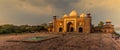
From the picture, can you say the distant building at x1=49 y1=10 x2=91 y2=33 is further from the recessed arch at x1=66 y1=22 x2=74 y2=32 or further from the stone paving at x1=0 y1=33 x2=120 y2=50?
the stone paving at x1=0 y1=33 x2=120 y2=50

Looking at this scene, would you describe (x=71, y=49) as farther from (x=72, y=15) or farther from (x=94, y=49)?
(x=72, y=15)

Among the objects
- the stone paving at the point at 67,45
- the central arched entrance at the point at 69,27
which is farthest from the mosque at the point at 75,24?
the stone paving at the point at 67,45

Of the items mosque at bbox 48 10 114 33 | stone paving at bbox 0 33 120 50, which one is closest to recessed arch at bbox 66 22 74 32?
mosque at bbox 48 10 114 33

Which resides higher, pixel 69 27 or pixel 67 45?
pixel 69 27

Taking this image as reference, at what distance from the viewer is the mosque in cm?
3734

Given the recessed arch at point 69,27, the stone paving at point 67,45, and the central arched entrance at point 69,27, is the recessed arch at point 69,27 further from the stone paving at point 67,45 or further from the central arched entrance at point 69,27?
the stone paving at point 67,45

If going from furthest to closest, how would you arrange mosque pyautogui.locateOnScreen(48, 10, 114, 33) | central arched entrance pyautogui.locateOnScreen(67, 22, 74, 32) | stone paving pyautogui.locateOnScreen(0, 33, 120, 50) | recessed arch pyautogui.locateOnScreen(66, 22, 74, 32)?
central arched entrance pyautogui.locateOnScreen(67, 22, 74, 32), recessed arch pyautogui.locateOnScreen(66, 22, 74, 32), mosque pyautogui.locateOnScreen(48, 10, 114, 33), stone paving pyautogui.locateOnScreen(0, 33, 120, 50)

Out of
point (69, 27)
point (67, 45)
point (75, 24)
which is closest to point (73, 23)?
point (75, 24)

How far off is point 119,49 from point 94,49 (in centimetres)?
226

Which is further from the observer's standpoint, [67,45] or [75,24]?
[75,24]

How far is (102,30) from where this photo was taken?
4197 centimetres

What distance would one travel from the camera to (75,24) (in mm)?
38375

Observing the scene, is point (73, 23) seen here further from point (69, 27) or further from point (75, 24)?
point (69, 27)

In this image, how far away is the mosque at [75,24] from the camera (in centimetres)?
3734
